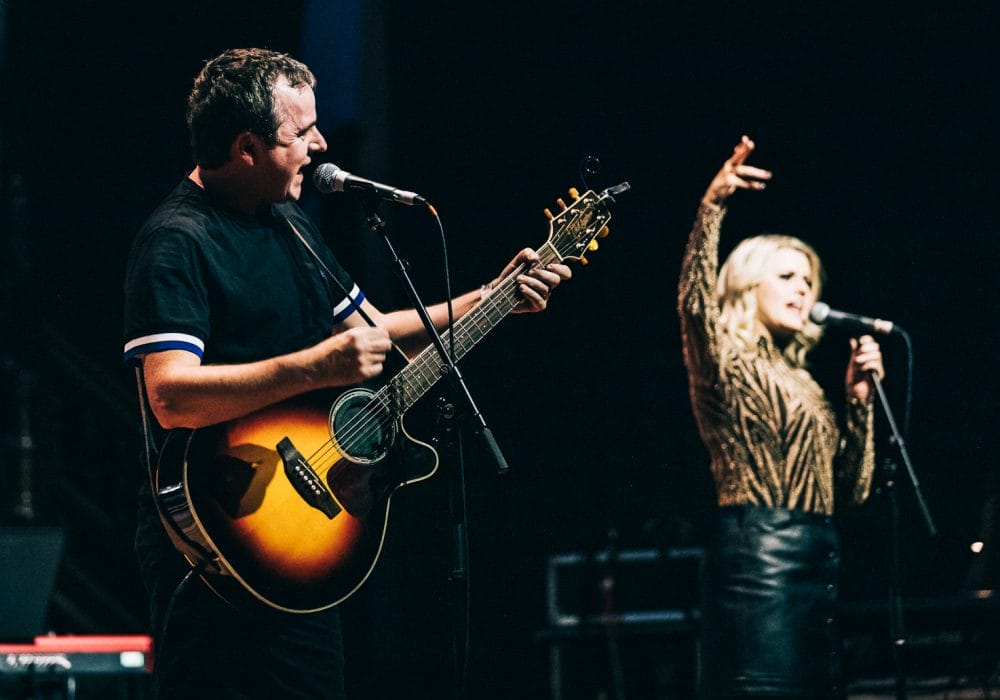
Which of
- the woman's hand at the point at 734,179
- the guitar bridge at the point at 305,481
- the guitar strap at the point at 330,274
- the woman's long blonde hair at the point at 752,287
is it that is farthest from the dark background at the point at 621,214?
the guitar bridge at the point at 305,481

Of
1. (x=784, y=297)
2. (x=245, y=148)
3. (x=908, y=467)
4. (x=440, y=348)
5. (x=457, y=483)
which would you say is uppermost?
(x=245, y=148)

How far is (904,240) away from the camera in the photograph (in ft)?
16.8

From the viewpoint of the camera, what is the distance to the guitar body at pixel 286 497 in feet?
7.57

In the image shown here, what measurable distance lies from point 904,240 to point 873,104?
59 centimetres

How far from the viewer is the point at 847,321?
370 centimetres

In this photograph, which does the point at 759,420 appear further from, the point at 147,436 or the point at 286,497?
the point at 147,436

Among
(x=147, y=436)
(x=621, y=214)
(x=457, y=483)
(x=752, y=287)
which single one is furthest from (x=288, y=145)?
(x=621, y=214)

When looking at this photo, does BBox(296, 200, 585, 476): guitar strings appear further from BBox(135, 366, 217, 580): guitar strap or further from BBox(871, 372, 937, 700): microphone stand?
BBox(871, 372, 937, 700): microphone stand

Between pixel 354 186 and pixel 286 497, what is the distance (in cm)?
65

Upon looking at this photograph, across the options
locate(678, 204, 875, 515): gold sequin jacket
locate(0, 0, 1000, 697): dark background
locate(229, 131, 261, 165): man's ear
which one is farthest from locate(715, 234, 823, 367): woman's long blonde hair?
locate(229, 131, 261, 165): man's ear

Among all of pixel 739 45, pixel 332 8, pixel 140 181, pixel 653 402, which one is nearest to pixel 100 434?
pixel 140 181

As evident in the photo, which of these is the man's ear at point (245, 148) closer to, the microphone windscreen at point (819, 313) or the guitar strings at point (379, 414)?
the guitar strings at point (379, 414)

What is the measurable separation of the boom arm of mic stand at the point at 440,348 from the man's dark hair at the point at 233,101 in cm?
25

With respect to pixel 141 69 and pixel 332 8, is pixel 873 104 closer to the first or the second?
pixel 332 8
